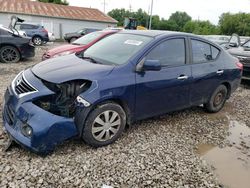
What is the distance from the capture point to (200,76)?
4.74 m

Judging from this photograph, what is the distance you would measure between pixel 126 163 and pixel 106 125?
23.8 inches

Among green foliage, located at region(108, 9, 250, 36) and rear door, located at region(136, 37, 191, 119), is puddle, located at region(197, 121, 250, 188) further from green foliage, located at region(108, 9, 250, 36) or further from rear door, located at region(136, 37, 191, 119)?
green foliage, located at region(108, 9, 250, 36)

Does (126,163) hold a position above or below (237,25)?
below

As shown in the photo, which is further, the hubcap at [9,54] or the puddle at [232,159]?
the hubcap at [9,54]

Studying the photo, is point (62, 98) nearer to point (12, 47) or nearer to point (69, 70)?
point (69, 70)

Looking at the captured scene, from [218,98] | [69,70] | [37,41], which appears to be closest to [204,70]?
[218,98]

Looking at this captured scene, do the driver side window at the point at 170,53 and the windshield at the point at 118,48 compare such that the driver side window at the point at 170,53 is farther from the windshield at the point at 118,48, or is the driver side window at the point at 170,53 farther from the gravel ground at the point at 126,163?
the gravel ground at the point at 126,163

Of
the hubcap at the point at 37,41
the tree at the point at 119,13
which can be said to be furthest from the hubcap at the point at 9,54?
the tree at the point at 119,13

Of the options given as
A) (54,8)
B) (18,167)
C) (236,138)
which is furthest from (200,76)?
(54,8)

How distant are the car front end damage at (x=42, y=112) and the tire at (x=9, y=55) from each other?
6.67m

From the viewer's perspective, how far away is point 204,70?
4828 mm

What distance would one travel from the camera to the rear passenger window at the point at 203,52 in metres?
4.72

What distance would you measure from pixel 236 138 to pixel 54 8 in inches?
1159

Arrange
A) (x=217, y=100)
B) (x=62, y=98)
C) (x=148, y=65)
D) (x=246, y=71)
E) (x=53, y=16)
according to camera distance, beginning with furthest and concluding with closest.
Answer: (x=53, y=16) < (x=246, y=71) < (x=217, y=100) < (x=148, y=65) < (x=62, y=98)
